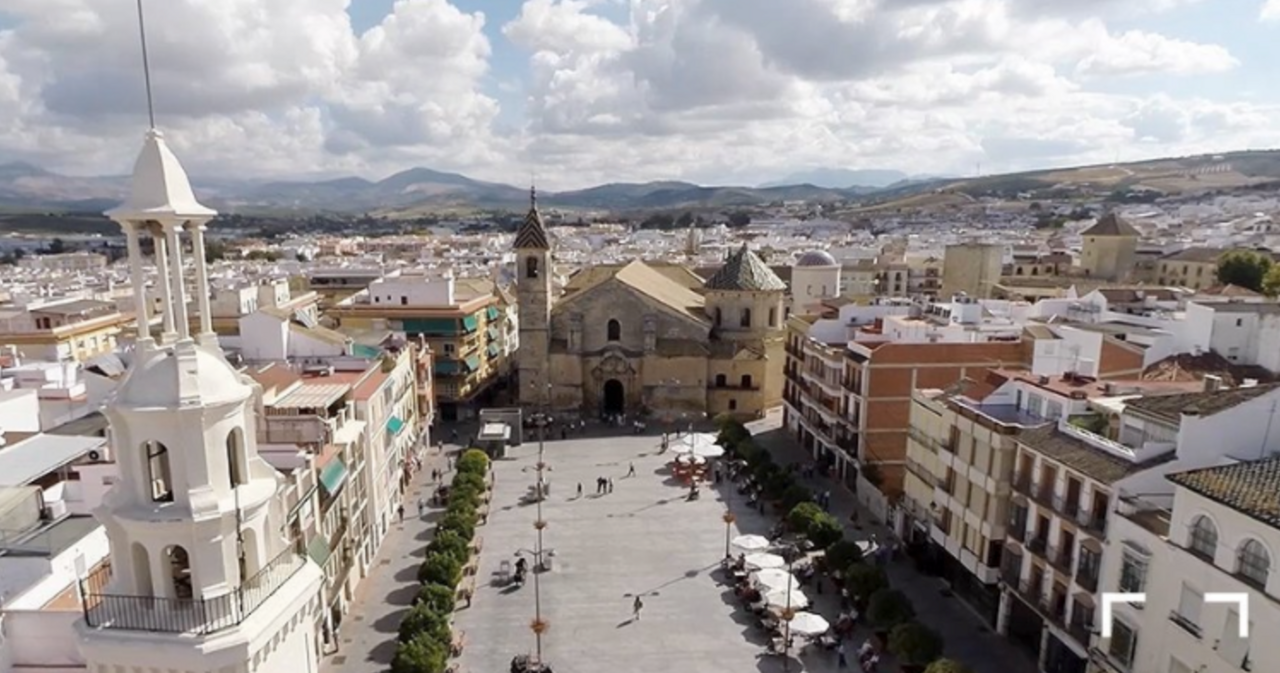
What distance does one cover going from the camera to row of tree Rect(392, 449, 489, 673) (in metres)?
26.8

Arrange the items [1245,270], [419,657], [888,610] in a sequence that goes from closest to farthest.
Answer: [419,657], [888,610], [1245,270]

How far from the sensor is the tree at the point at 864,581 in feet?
106

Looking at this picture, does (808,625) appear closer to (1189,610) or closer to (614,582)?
(614,582)

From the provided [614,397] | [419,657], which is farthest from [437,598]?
[614,397]

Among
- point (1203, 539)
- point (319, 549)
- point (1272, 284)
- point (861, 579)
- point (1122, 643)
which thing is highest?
point (1272, 284)

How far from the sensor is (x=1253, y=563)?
19906 mm

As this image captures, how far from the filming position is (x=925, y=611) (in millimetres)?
34406

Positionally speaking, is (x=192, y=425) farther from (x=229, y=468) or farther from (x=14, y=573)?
(x=14, y=573)

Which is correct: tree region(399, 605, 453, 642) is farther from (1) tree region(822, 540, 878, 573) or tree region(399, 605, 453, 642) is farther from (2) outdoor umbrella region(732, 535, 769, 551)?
Result: (1) tree region(822, 540, 878, 573)

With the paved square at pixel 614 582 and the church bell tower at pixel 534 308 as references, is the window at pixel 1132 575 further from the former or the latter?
the church bell tower at pixel 534 308

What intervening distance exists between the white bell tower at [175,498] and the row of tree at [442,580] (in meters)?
15.9

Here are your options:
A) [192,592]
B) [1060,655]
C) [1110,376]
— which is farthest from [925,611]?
[192,592]

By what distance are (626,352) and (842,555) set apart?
33.8 metres

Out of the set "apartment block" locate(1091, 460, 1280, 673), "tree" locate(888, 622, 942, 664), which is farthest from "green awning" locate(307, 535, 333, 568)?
"apartment block" locate(1091, 460, 1280, 673)
